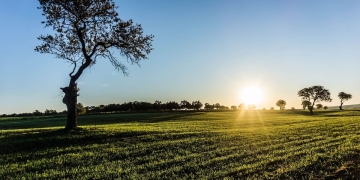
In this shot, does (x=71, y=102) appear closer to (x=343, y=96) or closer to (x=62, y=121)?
(x=62, y=121)

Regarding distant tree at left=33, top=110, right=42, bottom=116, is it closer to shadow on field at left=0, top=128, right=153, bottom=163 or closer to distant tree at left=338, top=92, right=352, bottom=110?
shadow on field at left=0, top=128, right=153, bottom=163

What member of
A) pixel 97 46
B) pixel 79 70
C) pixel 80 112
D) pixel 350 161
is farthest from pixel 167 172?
pixel 80 112

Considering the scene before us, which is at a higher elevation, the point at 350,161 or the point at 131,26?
the point at 131,26

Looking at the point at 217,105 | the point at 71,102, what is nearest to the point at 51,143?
the point at 71,102

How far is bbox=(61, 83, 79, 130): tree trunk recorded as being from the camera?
82.0ft

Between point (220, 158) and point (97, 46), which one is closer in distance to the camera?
point (220, 158)

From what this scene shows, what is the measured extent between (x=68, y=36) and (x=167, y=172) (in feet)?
71.9

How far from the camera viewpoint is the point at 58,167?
12.8 m

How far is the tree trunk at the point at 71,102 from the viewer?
25.0 m

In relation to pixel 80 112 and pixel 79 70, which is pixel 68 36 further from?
pixel 80 112

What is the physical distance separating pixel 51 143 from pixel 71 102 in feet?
23.9

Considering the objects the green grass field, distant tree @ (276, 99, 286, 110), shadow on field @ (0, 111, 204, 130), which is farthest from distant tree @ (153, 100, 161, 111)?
the green grass field

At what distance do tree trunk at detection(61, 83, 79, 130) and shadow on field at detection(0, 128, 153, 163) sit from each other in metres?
1.55

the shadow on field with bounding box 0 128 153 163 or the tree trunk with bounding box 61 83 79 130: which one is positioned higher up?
the tree trunk with bounding box 61 83 79 130
